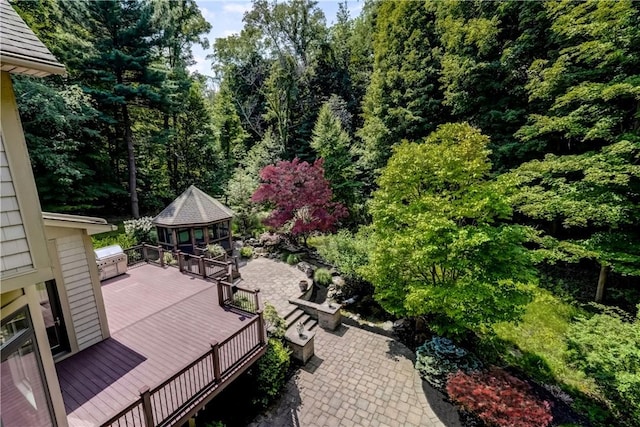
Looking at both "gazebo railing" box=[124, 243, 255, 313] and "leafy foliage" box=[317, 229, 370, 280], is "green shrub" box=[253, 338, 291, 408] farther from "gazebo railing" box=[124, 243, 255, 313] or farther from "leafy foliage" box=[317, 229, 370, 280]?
"leafy foliage" box=[317, 229, 370, 280]

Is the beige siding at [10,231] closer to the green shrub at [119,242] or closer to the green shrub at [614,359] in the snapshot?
the green shrub at [614,359]

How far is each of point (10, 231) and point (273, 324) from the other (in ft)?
22.6

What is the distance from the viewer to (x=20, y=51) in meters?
2.73

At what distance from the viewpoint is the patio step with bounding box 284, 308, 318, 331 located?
949 centimetres

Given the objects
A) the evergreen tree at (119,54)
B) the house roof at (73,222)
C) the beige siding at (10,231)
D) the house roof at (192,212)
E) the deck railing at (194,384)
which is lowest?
the deck railing at (194,384)

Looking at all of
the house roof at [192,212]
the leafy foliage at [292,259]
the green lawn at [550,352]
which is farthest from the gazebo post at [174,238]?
the green lawn at [550,352]

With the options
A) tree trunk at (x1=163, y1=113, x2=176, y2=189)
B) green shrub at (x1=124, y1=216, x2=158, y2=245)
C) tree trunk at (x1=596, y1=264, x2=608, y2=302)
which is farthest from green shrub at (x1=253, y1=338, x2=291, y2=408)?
tree trunk at (x1=163, y1=113, x2=176, y2=189)

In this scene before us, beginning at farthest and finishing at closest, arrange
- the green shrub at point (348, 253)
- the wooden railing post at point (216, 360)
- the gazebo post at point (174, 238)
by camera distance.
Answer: the gazebo post at point (174, 238) < the green shrub at point (348, 253) < the wooden railing post at point (216, 360)

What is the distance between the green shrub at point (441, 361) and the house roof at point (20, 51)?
31.0 feet

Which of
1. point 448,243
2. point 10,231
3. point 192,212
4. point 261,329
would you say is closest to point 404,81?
point 448,243

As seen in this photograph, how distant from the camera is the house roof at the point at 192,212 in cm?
1321

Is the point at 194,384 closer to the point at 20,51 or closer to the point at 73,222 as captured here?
the point at 73,222


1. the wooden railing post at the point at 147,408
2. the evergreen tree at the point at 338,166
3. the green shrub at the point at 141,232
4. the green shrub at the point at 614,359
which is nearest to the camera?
the wooden railing post at the point at 147,408

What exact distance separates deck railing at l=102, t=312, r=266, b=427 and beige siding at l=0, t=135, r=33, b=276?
3.07 m
